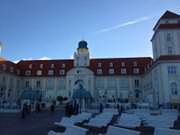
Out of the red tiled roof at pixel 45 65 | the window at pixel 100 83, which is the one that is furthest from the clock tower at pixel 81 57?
the window at pixel 100 83

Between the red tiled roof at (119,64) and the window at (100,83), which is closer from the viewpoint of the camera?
the window at (100,83)

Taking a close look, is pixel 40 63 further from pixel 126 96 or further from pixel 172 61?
pixel 172 61

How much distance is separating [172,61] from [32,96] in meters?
23.7

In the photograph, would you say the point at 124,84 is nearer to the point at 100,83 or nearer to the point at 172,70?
the point at 100,83

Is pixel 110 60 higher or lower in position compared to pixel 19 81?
higher

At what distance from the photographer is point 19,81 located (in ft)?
199

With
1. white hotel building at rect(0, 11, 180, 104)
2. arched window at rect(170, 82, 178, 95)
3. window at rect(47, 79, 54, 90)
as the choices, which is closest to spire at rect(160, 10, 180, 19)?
white hotel building at rect(0, 11, 180, 104)

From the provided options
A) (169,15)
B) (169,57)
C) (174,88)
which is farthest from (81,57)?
(174,88)

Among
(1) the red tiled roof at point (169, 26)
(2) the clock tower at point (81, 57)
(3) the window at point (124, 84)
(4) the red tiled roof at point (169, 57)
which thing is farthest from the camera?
(2) the clock tower at point (81, 57)

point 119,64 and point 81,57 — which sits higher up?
point 81,57

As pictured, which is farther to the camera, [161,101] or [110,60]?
[110,60]

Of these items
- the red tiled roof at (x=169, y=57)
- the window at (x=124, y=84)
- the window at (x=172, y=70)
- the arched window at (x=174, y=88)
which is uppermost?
the red tiled roof at (x=169, y=57)

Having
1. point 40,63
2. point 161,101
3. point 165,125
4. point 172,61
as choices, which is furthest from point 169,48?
point 40,63

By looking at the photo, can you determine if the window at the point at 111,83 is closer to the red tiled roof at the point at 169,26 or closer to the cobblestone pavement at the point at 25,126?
the red tiled roof at the point at 169,26
